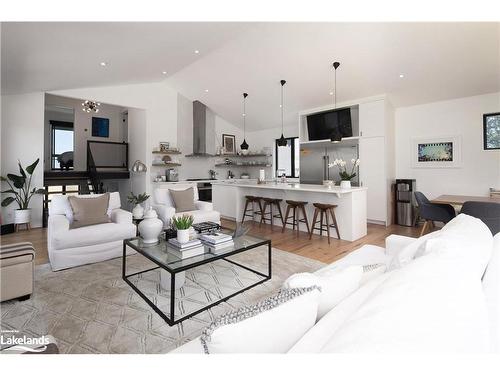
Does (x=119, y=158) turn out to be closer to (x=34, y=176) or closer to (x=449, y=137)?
(x=34, y=176)

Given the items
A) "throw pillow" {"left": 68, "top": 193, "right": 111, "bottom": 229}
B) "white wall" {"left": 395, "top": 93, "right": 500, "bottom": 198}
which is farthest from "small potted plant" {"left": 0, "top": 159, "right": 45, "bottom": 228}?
"white wall" {"left": 395, "top": 93, "right": 500, "bottom": 198}

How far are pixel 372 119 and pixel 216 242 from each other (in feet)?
15.2

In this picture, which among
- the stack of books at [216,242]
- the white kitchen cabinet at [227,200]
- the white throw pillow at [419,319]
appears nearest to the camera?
the white throw pillow at [419,319]

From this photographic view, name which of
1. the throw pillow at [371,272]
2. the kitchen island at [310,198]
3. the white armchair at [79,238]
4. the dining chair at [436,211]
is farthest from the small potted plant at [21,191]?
the dining chair at [436,211]

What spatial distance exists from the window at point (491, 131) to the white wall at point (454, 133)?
0.24 feet

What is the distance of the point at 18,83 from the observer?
14.2 feet

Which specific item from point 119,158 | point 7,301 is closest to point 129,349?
point 7,301

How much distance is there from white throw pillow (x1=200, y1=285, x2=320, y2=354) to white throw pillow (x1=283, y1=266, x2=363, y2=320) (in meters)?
0.06

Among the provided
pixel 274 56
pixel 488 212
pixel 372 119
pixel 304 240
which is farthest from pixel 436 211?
pixel 274 56

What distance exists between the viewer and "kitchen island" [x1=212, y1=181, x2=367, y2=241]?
412cm

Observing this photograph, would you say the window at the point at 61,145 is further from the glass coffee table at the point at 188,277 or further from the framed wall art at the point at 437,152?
the framed wall art at the point at 437,152

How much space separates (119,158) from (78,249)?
568 cm

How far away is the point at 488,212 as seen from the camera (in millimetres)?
3219

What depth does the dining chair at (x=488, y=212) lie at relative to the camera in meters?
3.17
